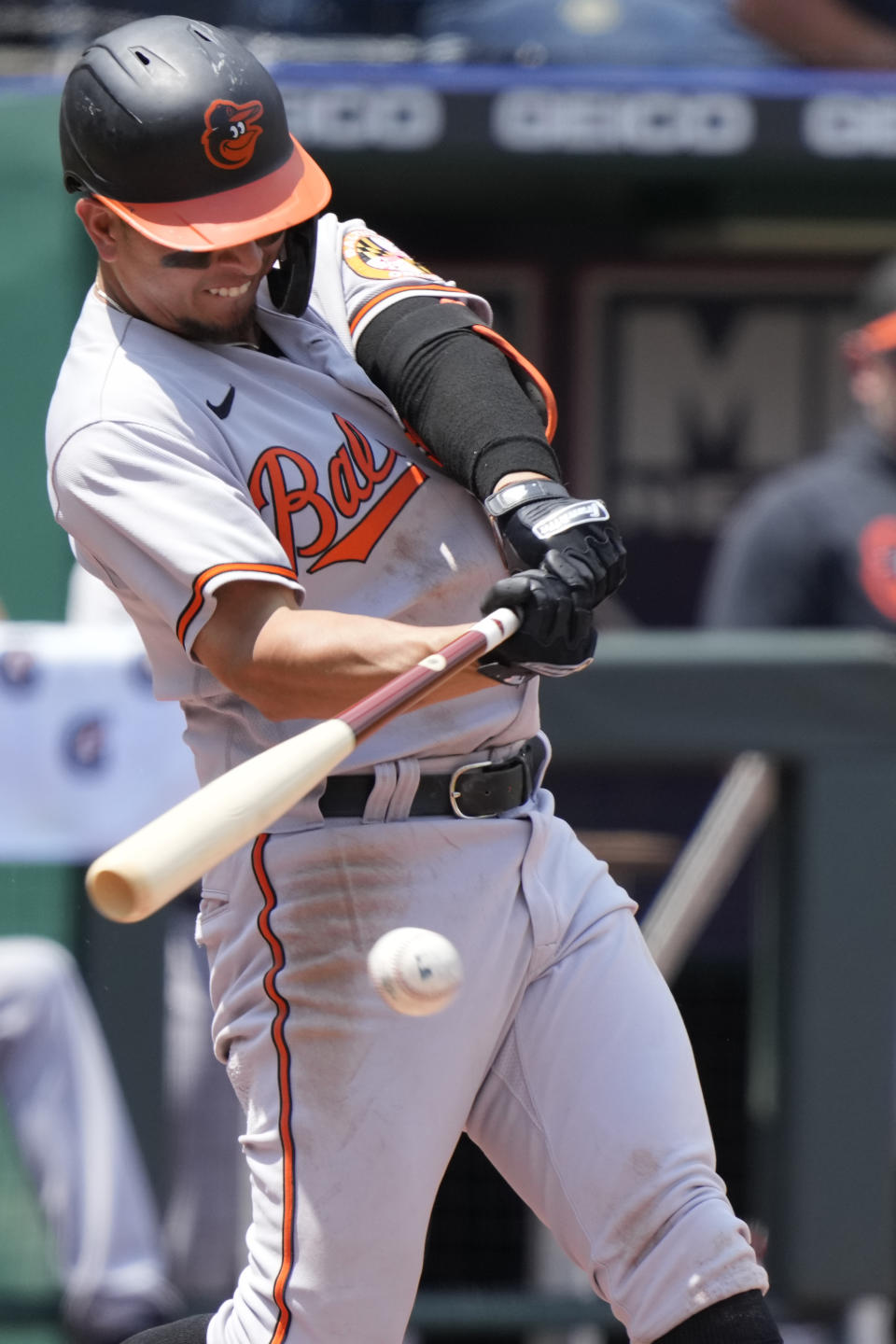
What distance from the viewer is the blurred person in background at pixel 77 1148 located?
3820 millimetres

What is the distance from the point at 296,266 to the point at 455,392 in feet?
0.88

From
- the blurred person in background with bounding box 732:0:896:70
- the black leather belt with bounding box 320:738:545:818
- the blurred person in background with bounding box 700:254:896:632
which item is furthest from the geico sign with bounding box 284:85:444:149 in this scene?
the black leather belt with bounding box 320:738:545:818

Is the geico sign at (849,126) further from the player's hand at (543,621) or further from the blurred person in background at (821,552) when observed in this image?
the player's hand at (543,621)

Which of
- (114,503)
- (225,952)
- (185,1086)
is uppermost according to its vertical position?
(114,503)

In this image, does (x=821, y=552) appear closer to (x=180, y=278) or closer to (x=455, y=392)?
(x=455, y=392)

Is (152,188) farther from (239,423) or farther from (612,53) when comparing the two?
(612,53)

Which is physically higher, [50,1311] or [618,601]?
[618,601]

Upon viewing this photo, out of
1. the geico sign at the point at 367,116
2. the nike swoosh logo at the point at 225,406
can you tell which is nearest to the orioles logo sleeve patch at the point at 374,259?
the nike swoosh logo at the point at 225,406

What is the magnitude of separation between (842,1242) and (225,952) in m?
2.00

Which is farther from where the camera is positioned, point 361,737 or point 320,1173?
point 320,1173

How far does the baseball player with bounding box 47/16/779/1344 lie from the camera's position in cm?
221

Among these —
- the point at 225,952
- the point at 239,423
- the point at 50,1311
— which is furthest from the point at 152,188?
the point at 50,1311

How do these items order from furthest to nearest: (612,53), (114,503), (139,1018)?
(612,53)
(139,1018)
(114,503)

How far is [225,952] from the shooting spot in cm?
240
